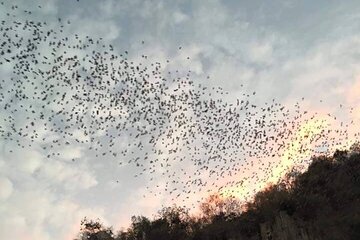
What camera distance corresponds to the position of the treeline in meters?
50.4

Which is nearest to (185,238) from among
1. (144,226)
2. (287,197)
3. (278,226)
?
(144,226)

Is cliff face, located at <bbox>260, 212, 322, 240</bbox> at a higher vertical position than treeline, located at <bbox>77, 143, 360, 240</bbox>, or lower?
lower

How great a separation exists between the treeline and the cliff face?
1.71 meters

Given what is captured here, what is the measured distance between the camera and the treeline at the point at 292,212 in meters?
50.4

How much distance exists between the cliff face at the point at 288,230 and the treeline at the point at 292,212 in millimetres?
1707

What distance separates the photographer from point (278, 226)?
4350 centimetres

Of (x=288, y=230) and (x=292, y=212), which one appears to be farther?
(x=292, y=212)

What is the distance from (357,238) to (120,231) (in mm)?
48992

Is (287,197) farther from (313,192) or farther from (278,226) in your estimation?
(278,226)

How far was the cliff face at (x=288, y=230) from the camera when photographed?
42.5 metres

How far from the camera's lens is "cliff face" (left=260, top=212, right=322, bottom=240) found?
42.5 m

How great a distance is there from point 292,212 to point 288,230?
13.4 metres

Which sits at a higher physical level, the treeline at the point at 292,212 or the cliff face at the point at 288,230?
the treeline at the point at 292,212

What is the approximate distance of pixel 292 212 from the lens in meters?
55.7
